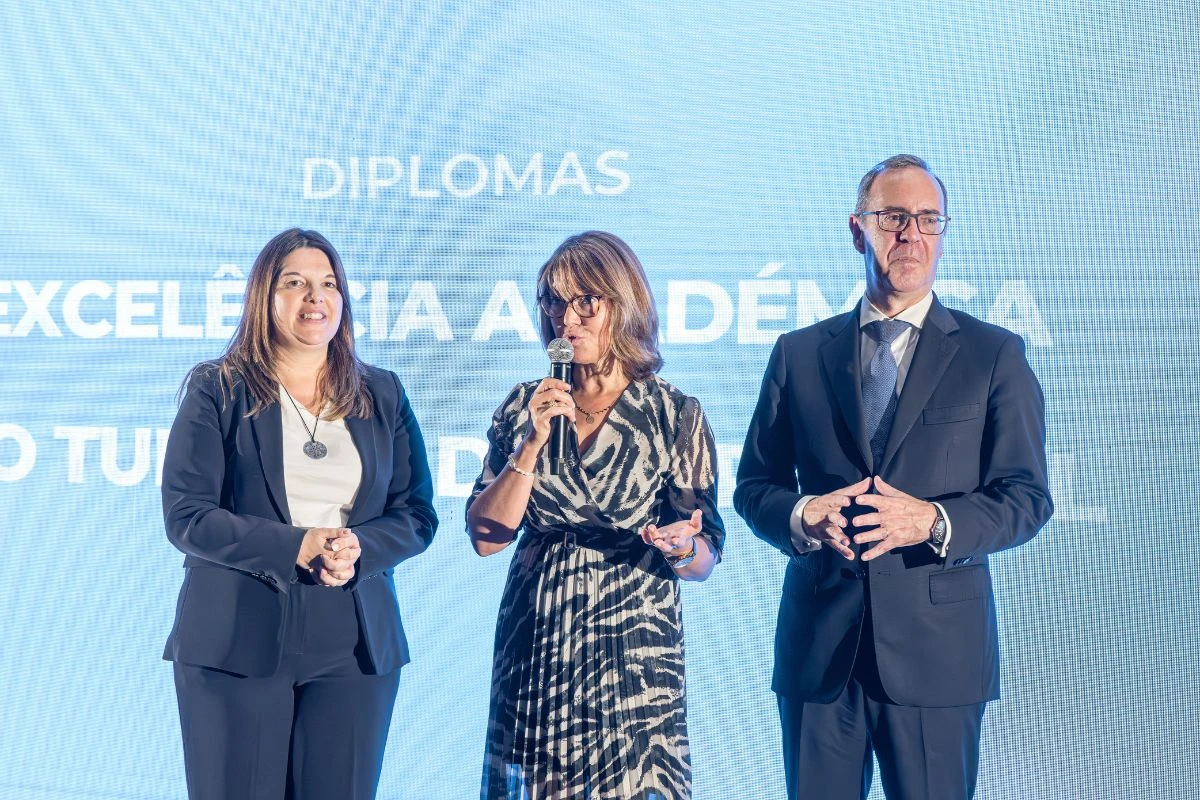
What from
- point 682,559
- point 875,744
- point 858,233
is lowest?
point 875,744

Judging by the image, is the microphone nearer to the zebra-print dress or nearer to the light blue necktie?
the zebra-print dress

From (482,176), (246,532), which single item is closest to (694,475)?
(246,532)

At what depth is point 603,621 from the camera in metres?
2.20

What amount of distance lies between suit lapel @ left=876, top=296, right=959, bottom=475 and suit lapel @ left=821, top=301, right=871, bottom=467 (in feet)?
0.21

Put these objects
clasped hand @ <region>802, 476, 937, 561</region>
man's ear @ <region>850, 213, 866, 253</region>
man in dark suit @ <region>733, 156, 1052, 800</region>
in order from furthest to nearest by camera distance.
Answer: man's ear @ <region>850, 213, 866, 253</region> → man in dark suit @ <region>733, 156, 1052, 800</region> → clasped hand @ <region>802, 476, 937, 561</region>

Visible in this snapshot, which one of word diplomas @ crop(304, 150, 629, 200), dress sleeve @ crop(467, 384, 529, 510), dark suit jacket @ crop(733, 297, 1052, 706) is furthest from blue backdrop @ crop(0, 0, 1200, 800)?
dark suit jacket @ crop(733, 297, 1052, 706)

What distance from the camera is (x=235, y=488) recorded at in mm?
2230

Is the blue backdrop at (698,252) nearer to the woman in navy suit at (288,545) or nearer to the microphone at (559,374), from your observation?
the woman in navy suit at (288,545)

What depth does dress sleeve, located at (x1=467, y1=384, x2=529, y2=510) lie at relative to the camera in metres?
2.32

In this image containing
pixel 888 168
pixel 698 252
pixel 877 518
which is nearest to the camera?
pixel 877 518

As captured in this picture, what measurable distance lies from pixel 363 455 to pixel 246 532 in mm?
298

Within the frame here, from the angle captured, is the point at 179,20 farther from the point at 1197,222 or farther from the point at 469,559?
the point at 1197,222

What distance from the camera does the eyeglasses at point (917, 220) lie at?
7.36ft

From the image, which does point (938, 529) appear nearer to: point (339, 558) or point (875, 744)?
point (875, 744)
